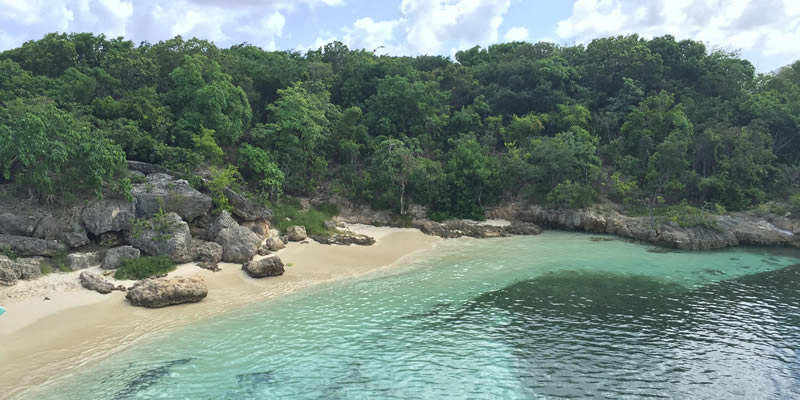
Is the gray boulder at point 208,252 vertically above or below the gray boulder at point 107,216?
below

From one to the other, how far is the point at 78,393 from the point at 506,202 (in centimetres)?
3178

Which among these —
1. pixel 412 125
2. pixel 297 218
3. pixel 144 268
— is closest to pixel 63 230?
pixel 144 268

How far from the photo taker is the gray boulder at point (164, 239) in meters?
21.2

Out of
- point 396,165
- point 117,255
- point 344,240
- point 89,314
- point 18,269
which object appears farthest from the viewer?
point 396,165

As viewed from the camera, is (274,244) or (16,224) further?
(274,244)

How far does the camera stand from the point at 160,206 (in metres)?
23.2

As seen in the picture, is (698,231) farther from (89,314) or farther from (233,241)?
(89,314)

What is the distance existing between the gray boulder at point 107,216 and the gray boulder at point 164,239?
783 mm

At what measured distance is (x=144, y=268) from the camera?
64.1ft

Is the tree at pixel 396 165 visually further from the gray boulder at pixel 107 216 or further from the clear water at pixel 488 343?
the gray boulder at pixel 107 216

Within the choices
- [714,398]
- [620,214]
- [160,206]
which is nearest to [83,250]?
[160,206]

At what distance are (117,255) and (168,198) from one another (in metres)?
4.66

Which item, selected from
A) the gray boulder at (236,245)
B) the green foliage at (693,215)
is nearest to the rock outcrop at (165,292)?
the gray boulder at (236,245)

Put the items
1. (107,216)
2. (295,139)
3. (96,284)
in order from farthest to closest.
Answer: (295,139) < (107,216) < (96,284)
